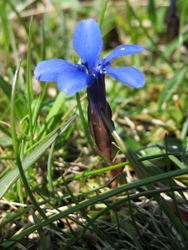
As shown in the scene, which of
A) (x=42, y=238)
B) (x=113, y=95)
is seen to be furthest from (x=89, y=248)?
(x=113, y=95)

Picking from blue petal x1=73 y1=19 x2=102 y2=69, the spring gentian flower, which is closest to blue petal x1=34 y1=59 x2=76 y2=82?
the spring gentian flower

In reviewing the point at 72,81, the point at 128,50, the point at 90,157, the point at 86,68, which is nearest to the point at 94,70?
the point at 86,68

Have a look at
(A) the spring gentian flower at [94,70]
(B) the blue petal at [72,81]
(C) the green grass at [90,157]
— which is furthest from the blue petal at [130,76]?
(C) the green grass at [90,157]

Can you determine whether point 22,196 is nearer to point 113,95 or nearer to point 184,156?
point 184,156

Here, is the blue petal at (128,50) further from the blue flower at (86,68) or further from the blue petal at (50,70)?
the blue petal at (50,70)

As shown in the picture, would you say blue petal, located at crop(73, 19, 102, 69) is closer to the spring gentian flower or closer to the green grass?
the spring gentian flower
